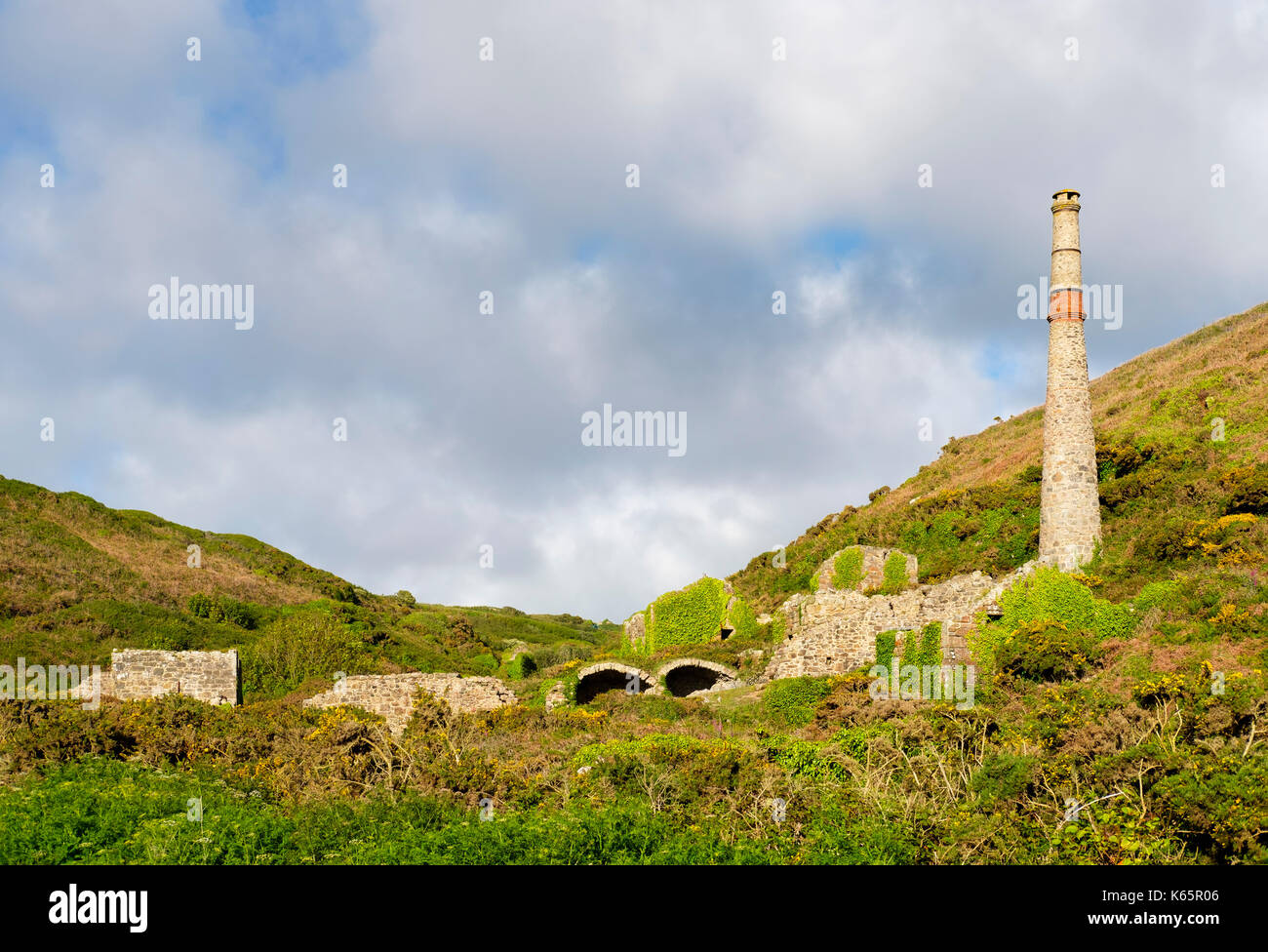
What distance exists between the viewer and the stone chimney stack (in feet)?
105

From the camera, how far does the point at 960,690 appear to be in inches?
969

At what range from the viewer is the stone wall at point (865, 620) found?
28.0m

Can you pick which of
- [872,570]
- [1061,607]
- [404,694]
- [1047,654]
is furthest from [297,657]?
[1061,607]

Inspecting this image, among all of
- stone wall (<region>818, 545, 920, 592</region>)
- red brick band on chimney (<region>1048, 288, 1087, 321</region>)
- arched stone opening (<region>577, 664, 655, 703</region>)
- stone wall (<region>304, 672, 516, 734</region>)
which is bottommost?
arched stone opening (<region>577, 664, 655, 703</region>)

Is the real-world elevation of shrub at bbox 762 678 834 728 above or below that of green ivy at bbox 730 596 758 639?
below

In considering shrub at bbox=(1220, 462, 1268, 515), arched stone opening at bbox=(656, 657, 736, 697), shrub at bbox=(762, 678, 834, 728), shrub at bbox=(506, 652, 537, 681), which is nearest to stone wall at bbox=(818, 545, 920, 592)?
arched stone opening at bbox=(656, 657, 736, 697)

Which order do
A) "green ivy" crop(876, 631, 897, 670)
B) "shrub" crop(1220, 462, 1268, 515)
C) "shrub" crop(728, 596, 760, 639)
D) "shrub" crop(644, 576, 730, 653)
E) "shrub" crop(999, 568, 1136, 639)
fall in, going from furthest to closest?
"shrub" crop(644, 576, 730, 653)
"shrub" crop(728, 596, 760, 639)
"shrub" crop(1220, 462, 1268, 515)
"green ivy" crop(876, 631, 897, 670)
"shrub" crop(999, 568, 1136, 639)

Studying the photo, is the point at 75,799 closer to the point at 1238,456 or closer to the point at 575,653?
the point at 1238,456

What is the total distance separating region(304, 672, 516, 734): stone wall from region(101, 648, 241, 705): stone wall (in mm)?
2048

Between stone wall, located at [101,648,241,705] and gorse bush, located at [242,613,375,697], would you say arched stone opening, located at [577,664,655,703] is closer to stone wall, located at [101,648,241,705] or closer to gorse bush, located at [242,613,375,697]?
gorse bush, located at [242,613,375,697]
